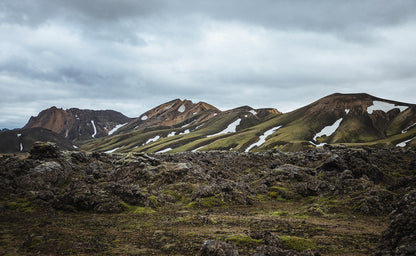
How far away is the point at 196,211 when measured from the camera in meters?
39.8

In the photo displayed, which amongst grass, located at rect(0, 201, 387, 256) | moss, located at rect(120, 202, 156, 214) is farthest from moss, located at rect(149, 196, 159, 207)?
grass, located at rect(0, 201, 387, 256)

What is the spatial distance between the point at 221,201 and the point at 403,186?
1198 inches

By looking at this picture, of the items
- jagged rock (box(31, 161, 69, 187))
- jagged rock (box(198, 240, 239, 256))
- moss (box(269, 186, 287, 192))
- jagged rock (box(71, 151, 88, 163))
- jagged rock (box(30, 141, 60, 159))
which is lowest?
moss (box(269, 186, 287, 192))

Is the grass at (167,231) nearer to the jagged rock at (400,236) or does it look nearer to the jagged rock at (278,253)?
the jagged rock at (278,253)

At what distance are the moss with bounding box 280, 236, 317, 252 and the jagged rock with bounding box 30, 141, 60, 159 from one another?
5675cm

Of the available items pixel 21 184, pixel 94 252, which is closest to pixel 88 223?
pixel 94 252

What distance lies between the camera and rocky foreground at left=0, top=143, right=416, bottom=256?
20438mm

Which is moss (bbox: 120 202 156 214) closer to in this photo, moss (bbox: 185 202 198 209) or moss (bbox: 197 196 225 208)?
moss (bbox: 185 202 198 209)

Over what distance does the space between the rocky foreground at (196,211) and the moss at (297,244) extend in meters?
0.08

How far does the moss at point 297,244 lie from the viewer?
20359 mm

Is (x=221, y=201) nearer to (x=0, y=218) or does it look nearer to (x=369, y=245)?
(x=369, y=245)

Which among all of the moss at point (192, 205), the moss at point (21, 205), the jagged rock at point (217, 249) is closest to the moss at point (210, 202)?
the moss at point (192, 205)

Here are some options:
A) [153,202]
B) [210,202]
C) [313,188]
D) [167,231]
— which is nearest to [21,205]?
[153,202]

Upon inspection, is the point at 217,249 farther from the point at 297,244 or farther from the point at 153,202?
the point at 153,202
